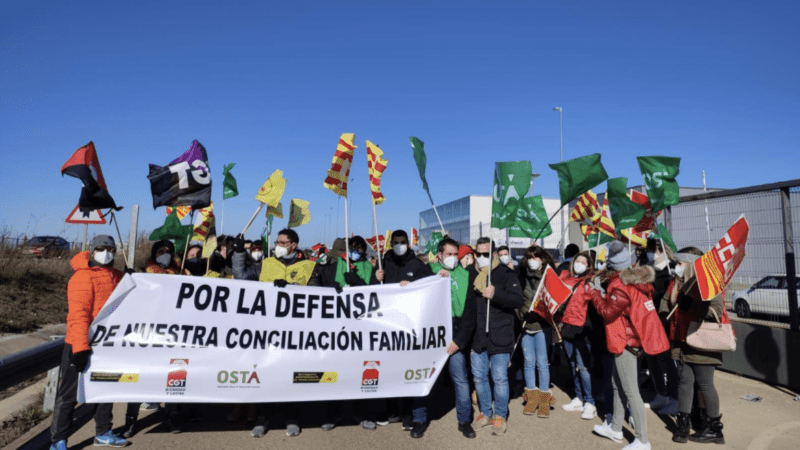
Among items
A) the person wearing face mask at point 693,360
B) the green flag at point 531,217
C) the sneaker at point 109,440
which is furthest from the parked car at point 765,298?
the sneaker at point 109,440

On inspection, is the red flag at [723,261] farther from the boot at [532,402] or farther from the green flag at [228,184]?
the green flag at [228,184]

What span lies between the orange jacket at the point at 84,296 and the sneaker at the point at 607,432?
5.21 meters

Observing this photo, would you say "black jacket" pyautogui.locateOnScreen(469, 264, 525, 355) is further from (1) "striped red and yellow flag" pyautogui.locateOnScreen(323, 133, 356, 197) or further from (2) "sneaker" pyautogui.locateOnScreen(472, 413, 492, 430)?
(1) "striped red and yellow flag" pyautogui.locateOnScreen(323, 133, 356, 197)

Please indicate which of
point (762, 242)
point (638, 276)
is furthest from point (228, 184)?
point (762, 242)

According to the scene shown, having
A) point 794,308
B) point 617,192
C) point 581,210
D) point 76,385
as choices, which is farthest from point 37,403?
point 794,308

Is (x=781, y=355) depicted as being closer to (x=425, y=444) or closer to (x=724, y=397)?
(x=724, y=397)

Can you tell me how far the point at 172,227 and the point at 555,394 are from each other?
6.18m

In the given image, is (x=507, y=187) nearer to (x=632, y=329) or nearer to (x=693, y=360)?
(x=632, y=329)

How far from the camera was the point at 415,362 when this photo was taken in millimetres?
5219

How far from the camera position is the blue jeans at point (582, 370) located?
6.02 metres

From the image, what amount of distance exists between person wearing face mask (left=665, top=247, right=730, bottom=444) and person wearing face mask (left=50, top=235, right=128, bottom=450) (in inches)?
227

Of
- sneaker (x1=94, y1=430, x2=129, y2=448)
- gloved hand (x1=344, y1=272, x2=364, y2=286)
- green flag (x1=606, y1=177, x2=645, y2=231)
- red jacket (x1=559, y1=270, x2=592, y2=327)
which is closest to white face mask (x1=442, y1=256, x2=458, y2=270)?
gloved hand (x1=344, y1=272, x2=364, y2=286)

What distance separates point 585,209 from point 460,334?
6.15 m

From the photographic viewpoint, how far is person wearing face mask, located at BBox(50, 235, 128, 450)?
4508 mm
